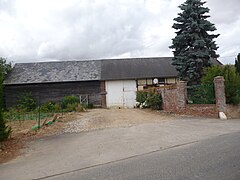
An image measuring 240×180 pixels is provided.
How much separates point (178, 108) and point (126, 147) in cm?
1053

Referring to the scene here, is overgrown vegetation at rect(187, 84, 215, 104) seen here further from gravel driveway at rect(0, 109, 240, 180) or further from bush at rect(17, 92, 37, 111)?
bush at rect(17, 92, 37, 111)

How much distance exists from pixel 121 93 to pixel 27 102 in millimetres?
11105

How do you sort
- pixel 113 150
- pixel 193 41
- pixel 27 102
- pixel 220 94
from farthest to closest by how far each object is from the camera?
pixel 27 102 < pixel 193 41 < pixel 220 94 < pixel 113 150

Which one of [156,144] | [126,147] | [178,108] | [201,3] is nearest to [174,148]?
[156,144]

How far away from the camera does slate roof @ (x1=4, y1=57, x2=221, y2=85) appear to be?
3462 centimetres

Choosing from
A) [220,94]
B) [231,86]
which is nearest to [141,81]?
[231,86]

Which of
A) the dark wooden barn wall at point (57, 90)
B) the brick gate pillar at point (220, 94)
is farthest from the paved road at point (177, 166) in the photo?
the dark wooden barn wall at point (57, 90)

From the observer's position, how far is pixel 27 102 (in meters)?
32.6

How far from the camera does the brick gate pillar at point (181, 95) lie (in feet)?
60.0

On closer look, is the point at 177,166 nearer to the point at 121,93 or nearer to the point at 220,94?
the point at 220,94

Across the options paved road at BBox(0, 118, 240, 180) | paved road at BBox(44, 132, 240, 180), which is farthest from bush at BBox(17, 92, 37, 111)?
paved road at BBox(44, 132, 240, 180)

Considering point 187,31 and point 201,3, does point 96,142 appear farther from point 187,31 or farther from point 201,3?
point 201,3

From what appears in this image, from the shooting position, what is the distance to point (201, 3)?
Result: 2316 centimetres

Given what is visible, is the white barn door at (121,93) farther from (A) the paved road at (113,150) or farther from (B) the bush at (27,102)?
(A) the paved road at (113,150)
